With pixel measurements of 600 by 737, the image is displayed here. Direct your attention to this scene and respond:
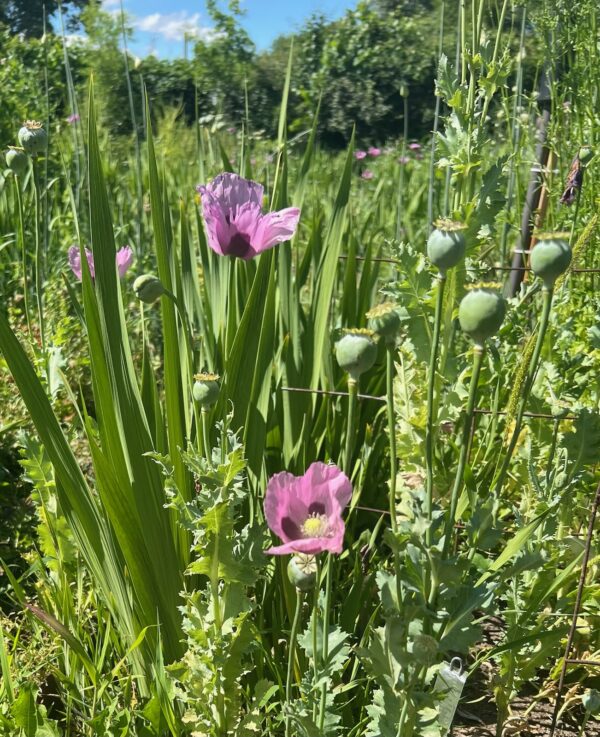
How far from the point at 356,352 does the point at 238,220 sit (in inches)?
14.5

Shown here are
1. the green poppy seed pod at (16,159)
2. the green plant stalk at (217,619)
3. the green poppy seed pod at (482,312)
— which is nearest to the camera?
the green poppy seed pod at (482,312)

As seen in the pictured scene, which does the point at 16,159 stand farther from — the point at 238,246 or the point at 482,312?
the point at 482,312

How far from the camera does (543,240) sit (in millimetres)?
680

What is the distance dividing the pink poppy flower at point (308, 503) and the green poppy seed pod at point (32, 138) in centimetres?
76

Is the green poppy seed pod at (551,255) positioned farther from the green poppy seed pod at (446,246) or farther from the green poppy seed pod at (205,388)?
the green poppy seed pod at (205,388)

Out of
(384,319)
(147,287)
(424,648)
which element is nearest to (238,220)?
(147,287)

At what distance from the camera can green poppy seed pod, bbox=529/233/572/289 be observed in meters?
0.67

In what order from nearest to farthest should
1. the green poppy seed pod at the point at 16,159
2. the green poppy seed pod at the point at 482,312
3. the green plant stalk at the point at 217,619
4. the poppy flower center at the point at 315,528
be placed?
1. the green poppy seed pod at the point at 482,312
2. the poppy flower center at the point at 315,528
3. the green plant stalk at the point at 217,619
4. the green poppy seed pod at the point at 16,159

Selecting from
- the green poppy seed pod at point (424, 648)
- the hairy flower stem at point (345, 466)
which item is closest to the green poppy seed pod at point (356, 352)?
the hairy flower stem at point (345, 466)

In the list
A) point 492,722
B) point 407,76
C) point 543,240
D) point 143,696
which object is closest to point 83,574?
point 143,696

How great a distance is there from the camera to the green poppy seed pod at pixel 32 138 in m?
1.20

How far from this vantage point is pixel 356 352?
0.68 m

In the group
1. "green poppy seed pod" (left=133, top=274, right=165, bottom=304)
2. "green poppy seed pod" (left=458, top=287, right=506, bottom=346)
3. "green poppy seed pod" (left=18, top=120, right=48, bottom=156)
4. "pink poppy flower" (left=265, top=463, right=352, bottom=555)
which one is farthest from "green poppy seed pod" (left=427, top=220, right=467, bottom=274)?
"green poppy seed pod" (left=18, top=120, right=48, bottom=156)

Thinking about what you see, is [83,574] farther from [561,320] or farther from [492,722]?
[561,320]
